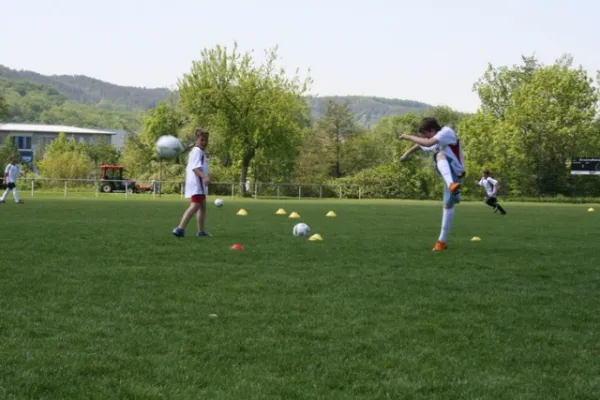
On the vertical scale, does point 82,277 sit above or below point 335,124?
below

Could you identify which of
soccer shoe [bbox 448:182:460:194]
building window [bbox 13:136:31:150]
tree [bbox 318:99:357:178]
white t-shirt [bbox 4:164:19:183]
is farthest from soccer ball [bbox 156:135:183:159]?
building window [bbox 13:136:31:150]

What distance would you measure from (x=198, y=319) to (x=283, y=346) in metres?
1.09

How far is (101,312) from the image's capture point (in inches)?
247

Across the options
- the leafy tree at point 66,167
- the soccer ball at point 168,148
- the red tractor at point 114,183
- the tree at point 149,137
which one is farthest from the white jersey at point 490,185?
the tree at point 149,137

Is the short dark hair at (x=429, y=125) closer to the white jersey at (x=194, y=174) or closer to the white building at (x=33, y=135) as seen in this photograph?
the white jersey at (x=194, y=174)

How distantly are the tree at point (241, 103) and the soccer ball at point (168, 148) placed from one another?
37.3 metres

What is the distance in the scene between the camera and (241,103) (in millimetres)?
57625

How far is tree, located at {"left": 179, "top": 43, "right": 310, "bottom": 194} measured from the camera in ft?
188

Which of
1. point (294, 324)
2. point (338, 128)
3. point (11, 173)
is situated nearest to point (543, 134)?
point (338, 128)

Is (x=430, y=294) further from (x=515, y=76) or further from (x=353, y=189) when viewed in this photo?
(x=515, y=76)

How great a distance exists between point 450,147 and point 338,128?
229 feet

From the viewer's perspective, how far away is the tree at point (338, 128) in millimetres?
80200

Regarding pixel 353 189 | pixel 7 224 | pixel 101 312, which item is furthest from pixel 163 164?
pixel 101 312

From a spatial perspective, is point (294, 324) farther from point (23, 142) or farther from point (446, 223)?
point (23, 142)
